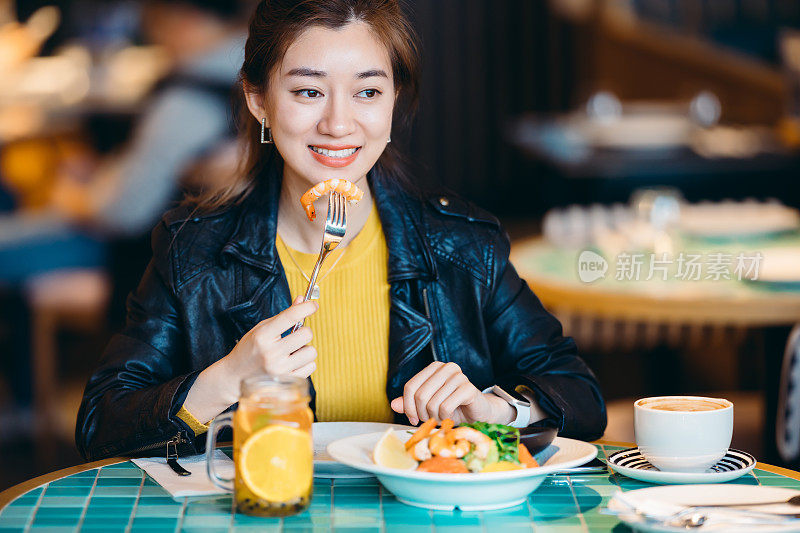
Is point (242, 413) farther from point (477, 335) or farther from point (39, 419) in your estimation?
point (39, 419)

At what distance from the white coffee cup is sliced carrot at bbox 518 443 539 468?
165mm

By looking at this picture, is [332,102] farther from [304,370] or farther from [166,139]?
[166,139]

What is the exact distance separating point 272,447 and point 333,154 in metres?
0.64

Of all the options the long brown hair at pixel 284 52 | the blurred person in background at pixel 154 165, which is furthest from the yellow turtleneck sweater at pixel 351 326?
the blurred person in background at pixel 154 165

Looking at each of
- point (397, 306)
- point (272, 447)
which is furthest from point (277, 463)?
point (397, 306)

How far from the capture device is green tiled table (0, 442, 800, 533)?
1274mm

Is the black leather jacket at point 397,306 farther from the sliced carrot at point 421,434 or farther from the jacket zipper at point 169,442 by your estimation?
the sliced carrot at point 421,434

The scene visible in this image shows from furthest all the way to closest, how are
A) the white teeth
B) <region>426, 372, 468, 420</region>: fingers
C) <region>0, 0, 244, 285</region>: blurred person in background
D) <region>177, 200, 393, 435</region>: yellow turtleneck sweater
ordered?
<region>0, 0, 244, 285</region>: blurred person in background
<region>177, 200, 393, 435</region>: yellow turtleneck sweater
the white teeth
<region>426, 372, 468, 420</region>: fingers

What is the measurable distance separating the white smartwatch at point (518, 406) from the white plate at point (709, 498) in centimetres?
35

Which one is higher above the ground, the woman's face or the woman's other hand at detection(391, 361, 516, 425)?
the woman's face

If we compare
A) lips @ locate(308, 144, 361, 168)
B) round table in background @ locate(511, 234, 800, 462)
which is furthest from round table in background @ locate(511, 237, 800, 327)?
lips @ locate(308, 144, 361, 168)

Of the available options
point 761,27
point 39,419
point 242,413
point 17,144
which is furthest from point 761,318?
point 761,27

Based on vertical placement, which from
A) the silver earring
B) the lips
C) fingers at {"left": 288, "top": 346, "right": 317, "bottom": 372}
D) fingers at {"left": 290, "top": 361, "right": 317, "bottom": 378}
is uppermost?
the silver earring

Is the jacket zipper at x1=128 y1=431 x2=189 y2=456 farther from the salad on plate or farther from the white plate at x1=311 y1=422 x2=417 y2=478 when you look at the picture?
the salad on plate
